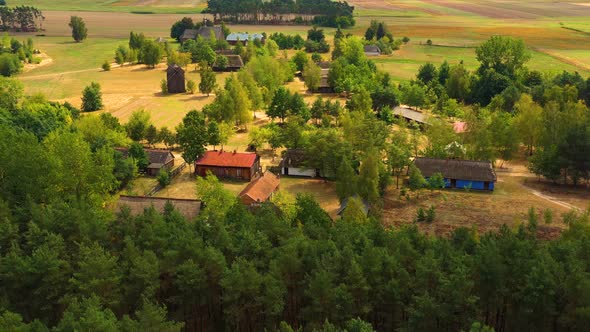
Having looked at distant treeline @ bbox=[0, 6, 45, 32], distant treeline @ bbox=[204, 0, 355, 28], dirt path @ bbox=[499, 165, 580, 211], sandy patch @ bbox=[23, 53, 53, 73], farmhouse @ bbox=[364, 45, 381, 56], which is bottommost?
dirt path @ bbox=[499, 165, 580, 211]

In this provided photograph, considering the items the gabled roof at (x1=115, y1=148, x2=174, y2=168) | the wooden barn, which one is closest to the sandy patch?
the wooden barn

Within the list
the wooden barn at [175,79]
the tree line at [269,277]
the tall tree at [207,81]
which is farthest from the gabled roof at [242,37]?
the tree line at [269,277]

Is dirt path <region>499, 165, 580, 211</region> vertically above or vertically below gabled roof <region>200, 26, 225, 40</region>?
below

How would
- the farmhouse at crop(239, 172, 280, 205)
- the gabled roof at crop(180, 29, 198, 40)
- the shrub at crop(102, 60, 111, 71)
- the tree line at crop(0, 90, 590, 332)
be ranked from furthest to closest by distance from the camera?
the gabled roof at crop(180, 29, 198, 40), the shrub at crop(102, 60, 111, 71), the farmhouse at crop(239, 172, 280, 205), the tree line at crop(0, 90, 590, 332)

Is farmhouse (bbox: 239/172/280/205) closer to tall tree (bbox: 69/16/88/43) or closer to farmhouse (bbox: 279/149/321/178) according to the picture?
farmhouse (bbox: 279/149/321/178)

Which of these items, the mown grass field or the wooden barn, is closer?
the mown grass field

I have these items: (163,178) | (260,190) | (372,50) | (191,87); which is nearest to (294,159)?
(260,190)

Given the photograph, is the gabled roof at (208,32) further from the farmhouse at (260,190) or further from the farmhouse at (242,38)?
the farmhouse at (260,190)

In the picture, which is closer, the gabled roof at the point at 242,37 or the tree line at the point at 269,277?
the tree line at the point at 269,277

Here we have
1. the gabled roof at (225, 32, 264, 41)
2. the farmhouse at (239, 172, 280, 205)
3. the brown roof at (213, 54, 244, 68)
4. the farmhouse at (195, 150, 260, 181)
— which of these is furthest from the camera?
the gabled roof at (225, 32, 264, 41)
